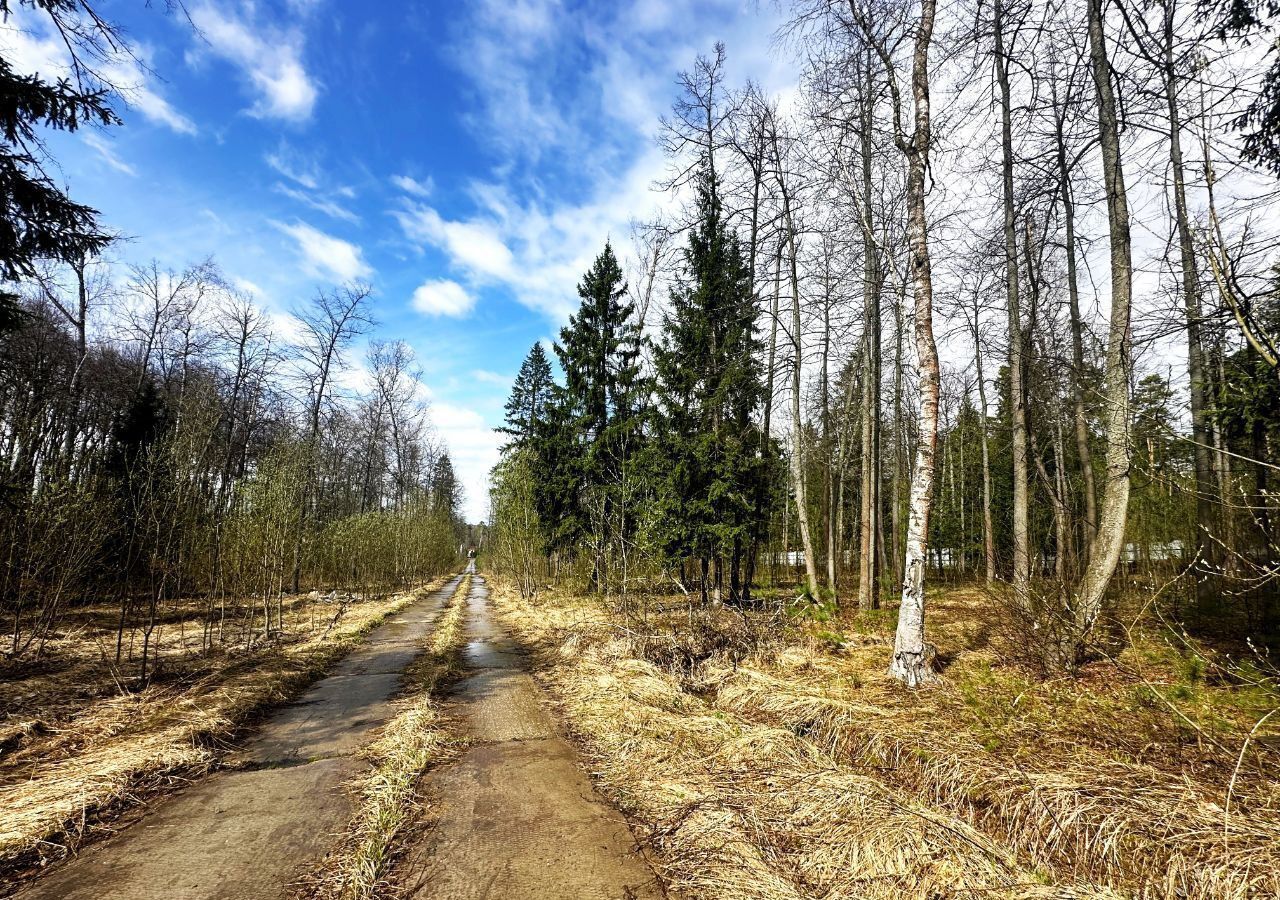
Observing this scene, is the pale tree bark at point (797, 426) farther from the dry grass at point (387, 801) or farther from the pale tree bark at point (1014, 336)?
→ the dry grass at point (387, 801)

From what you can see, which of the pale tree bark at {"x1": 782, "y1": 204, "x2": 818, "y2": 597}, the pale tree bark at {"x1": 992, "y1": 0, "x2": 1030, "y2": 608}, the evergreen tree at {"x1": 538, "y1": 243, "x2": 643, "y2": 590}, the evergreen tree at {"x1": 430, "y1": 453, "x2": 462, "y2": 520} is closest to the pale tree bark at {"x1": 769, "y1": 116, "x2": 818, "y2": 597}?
the pale tree bark at {"x1": 782, "y1": 204, "x2": 818, "y2": 597}

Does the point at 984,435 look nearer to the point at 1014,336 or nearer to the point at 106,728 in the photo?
the point at 1014,336

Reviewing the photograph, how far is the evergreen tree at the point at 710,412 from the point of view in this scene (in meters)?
11.8

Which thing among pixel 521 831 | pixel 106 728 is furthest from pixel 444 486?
pixel 521 831

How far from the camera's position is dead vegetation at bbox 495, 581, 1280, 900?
2.60m

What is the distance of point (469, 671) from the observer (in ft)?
25.9

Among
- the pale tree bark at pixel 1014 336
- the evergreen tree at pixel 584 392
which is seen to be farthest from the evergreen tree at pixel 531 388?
the pale tree bark at pixel 1014 336

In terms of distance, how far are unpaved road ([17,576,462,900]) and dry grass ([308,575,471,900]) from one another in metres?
0.15

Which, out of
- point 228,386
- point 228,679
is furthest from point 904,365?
point 228,386

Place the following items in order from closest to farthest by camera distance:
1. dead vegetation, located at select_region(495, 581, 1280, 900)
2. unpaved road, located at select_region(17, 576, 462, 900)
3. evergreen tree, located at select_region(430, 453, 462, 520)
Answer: dead vegetation, located at select_region(495, 581, 1280, 900) < unpaved road, located at select_region(17, 576, 462, 900) < evergreen tree, located at select_region(430, 453, 462, 520)

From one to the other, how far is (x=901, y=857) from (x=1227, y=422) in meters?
Result: 7.47

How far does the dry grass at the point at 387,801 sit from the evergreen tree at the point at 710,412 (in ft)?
22.1

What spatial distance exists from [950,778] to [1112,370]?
4.97 meters

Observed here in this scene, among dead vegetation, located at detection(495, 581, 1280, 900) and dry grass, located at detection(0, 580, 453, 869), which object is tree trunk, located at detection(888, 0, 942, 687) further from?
dry grass, located at detection(0, 580, 453, 869)
